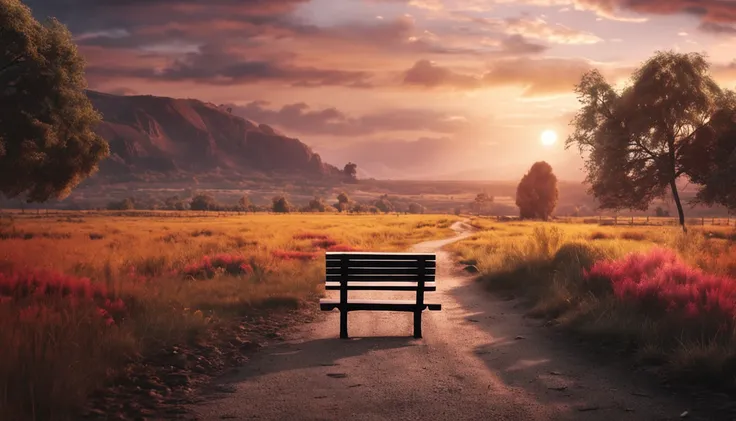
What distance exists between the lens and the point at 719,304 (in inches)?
389

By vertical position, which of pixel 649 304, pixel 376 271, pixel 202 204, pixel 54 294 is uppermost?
pixel 376 271

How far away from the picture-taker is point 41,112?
27.6 m

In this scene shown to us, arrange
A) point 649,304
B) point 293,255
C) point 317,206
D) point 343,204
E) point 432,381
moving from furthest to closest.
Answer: point 343,204 → point 317,206 → point 293,255 → point 649,304 → point 432,381

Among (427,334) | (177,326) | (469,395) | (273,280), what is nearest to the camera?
(469,395)

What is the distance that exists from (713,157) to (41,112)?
3825 centimetres

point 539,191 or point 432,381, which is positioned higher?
point 539,191

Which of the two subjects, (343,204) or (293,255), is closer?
(293,255)

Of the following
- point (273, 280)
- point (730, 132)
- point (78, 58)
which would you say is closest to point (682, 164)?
point (730, 132)

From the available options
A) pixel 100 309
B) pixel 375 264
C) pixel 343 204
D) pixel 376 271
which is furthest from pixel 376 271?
pixel 343 204

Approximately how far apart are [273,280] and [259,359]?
7.83 metres

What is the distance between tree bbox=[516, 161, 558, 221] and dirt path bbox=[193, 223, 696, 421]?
3691 inches

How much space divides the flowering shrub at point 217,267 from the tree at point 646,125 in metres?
26.7

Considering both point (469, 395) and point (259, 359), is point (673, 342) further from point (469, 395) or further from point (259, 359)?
point (259, 359)

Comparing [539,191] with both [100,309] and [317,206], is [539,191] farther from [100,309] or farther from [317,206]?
[100,309]
